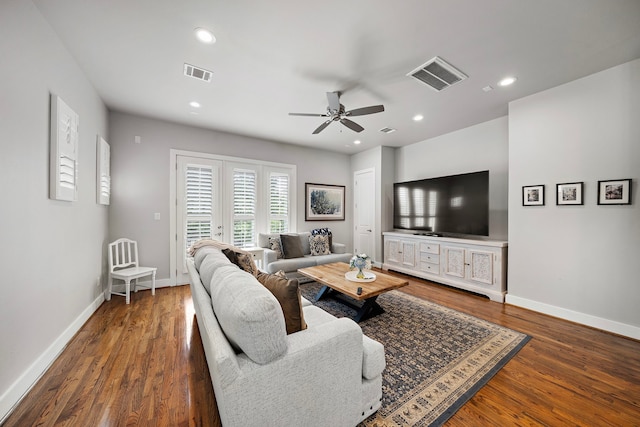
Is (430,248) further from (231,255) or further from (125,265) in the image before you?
(125,265)

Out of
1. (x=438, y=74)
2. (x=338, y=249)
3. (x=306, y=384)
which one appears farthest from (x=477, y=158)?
(x=306, y=384)

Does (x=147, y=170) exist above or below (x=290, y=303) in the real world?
above

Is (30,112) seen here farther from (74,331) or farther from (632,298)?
(632,298)

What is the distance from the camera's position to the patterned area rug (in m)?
1.53

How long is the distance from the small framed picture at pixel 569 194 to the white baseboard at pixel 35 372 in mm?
5268

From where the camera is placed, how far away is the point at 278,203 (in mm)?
5125

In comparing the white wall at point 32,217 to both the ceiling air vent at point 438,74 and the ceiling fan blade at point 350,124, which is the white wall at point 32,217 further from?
the ceiling air vent at point 438,74

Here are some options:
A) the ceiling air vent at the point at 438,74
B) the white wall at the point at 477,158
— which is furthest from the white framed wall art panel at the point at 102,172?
the white wall at the point at 477,158

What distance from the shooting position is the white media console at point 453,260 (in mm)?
3449

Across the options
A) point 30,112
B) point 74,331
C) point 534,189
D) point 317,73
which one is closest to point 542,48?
point 534,189

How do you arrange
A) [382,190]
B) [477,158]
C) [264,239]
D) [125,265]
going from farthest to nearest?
[382,190], [264,239], [477,158], [125,265]

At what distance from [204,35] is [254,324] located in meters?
2.37

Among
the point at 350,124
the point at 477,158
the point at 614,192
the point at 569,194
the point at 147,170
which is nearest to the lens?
the point at 614,192

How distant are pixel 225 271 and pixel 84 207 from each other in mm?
2387
